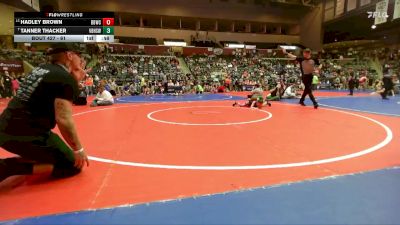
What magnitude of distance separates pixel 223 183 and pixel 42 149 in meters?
1.81

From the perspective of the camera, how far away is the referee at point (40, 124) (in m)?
3.01

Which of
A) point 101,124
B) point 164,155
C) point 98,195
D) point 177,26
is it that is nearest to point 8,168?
→ point 98,195

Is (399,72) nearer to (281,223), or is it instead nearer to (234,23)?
(234,23)

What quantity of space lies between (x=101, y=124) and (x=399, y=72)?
89.8ft

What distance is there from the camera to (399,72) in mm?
26281

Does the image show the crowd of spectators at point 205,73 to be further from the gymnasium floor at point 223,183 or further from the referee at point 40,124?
the referee at point 40,124

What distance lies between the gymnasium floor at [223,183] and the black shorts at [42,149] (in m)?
0.19

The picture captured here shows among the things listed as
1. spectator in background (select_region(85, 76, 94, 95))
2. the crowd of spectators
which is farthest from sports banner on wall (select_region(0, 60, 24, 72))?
spectator in background (select_region(85, 76, 94, 95))

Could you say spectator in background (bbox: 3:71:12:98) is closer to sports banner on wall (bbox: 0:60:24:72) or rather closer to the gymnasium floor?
sports banner on wall (bbox: 0:60:24:72)
